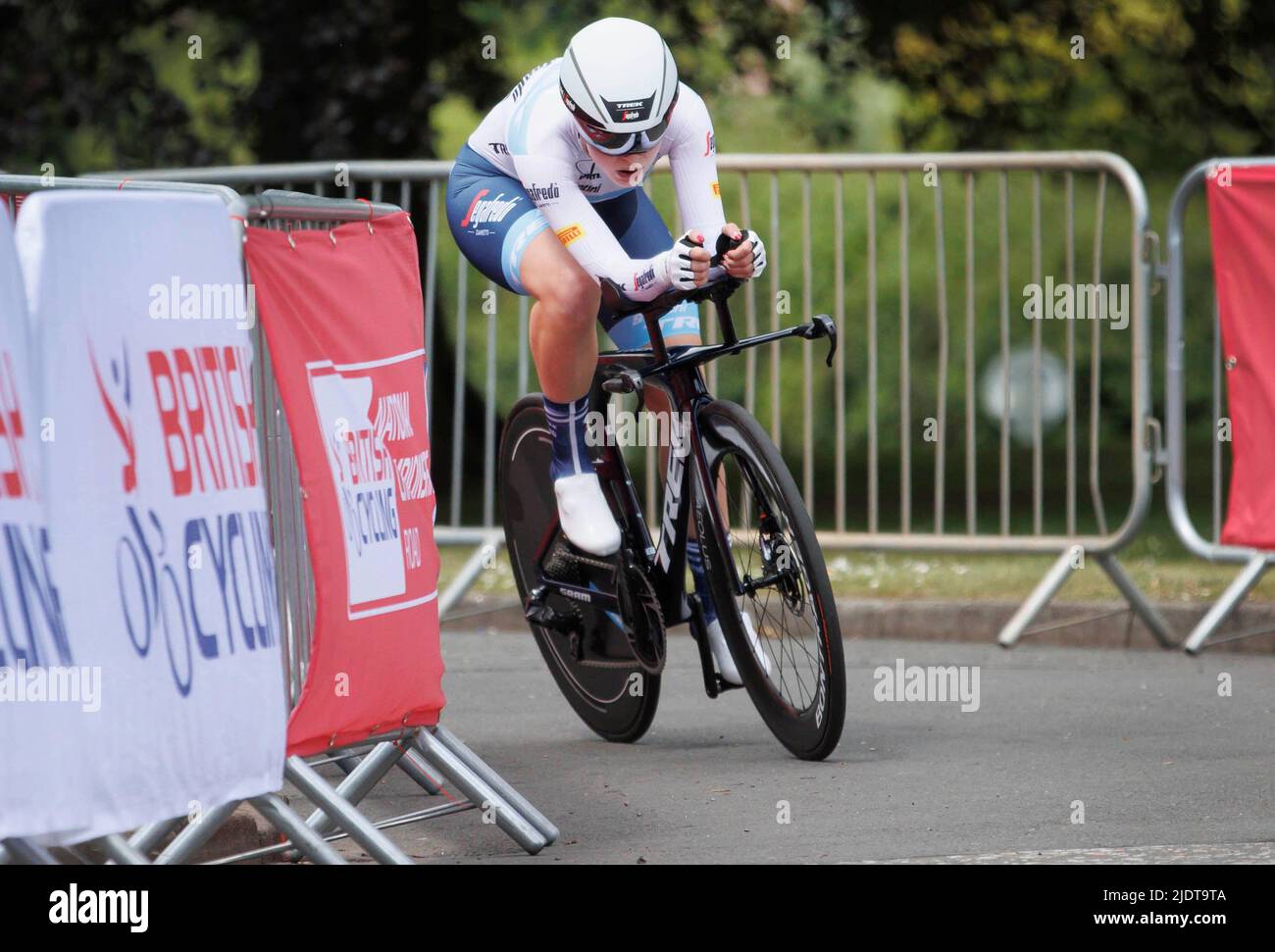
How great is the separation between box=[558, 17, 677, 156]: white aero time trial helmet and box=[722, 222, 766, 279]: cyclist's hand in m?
0.36

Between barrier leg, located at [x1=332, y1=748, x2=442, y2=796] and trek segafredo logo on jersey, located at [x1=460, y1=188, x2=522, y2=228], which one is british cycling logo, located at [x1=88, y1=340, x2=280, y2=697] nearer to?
barrier leg, located at [x1=332, y1=748, x2=442, y2=796]

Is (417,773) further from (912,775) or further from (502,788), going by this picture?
(912,775)

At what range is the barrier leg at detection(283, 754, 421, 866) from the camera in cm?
420

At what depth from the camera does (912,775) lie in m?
5.58

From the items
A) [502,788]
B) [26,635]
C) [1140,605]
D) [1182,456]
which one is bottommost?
[1140,605]

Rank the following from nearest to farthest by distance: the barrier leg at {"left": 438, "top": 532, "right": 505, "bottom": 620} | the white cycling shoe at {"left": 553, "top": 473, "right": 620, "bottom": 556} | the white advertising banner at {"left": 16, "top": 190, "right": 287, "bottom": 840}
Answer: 1. the white advertising banner at {"left": 16, "top": 190, "right": 287, "bottom": 840}
2. the white cycling shoe at {"left": 553, "top": 473, "right": 620, "bottom": 556}
3. the barrier leg at {"left": 438, "top": 532, "right": 505, "bottom": 620}

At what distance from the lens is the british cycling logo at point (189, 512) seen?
12.4 feet

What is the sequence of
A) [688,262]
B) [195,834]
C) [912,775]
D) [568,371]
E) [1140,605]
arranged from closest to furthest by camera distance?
[195,834] < [688,262] < [912,775] < [568,371] < [1140,605]

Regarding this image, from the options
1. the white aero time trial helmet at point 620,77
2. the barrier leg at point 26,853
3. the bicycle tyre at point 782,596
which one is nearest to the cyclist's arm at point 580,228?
the white aero time trial helmet at point 620,77

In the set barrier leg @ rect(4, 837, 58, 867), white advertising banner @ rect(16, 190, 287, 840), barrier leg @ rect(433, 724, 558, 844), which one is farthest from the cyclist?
barrier leg @ rect(4, 837, 58, 867)

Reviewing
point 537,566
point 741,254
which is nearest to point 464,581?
point 537,566

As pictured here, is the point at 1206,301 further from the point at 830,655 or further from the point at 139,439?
the point at 139,439

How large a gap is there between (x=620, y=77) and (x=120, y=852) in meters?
2.37

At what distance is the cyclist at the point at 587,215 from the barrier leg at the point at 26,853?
7.38 ft
